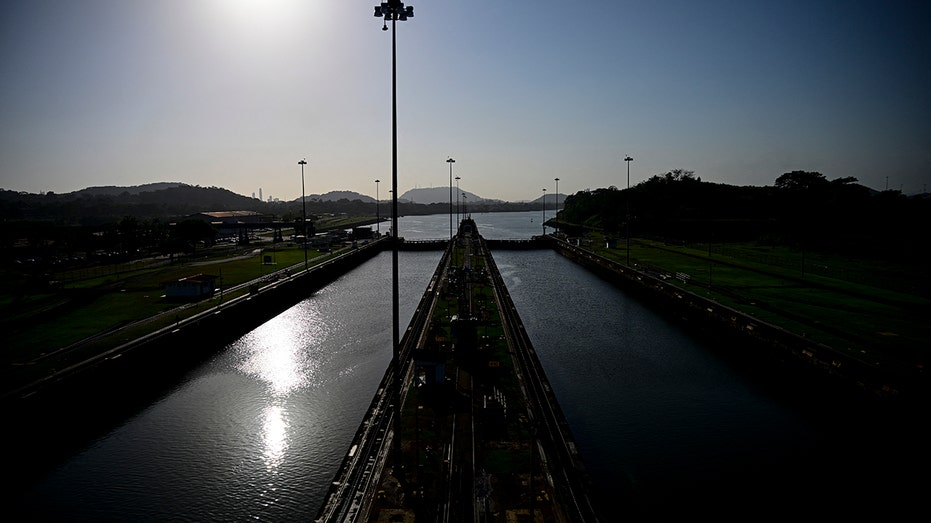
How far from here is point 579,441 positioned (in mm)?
23938

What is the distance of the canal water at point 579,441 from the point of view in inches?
768

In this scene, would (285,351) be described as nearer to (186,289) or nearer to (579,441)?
(186,289)

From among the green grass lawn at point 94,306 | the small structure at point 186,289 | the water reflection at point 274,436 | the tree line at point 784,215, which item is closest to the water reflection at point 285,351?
the water reflection at point 274,436

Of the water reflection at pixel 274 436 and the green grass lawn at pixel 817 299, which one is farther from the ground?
the green grass lawn at pixel 817 299

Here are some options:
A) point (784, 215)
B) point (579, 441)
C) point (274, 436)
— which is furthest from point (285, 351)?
point (784, 215)

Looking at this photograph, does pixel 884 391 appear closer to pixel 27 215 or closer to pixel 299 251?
pixel 299 251

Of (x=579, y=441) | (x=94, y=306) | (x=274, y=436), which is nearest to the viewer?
(x=579, y=441)

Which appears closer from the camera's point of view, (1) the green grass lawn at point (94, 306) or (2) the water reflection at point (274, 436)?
(2) the water reflection at point (274, 436)

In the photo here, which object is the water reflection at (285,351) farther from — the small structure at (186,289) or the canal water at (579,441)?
the small structure at (186,289)

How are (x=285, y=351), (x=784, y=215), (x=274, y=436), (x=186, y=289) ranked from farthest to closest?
(x=784, y=215)
(x=186, y=289)
(x=285, y=351)
(x=274, y=436)

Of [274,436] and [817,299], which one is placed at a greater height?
[817,299]

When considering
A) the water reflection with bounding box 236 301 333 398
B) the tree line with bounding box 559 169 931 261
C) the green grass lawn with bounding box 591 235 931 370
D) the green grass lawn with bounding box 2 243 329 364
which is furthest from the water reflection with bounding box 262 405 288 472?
the tree line with bounding box 559 169 931 261

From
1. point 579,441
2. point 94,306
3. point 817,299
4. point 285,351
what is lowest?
point 579,441

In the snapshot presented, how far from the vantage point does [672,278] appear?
59.2 metres
